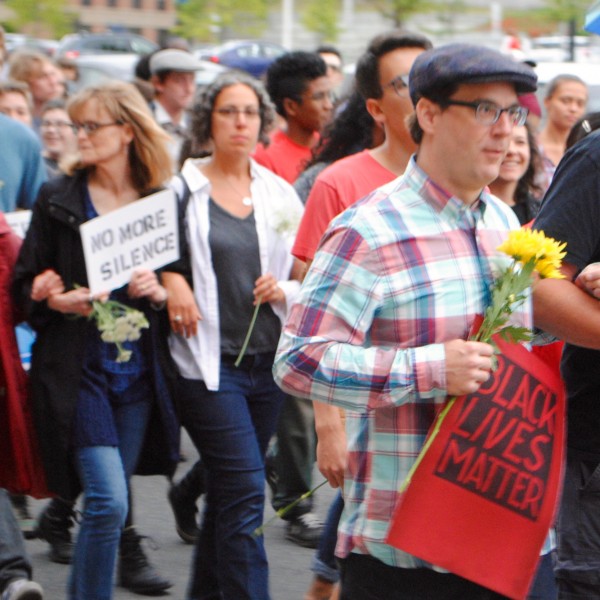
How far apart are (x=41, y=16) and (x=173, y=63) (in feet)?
144

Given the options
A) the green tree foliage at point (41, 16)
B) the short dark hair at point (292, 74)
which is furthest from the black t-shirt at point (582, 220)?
the green tree foliage at point (41, 16)

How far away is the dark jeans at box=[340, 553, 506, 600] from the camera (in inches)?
115

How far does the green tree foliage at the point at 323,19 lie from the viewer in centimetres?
4572

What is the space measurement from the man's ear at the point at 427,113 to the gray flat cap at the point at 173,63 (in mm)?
6744

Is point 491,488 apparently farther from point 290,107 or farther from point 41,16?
point 41,16

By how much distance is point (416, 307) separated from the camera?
2.89 metres

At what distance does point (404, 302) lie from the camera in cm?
289

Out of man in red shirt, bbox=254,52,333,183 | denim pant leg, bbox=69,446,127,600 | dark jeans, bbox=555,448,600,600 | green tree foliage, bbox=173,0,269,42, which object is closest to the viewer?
dark jeans, bbox=555,448,600,600

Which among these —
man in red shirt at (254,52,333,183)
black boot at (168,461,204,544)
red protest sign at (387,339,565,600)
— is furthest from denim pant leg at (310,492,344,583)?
man in red shirt at (254,52,333,183)

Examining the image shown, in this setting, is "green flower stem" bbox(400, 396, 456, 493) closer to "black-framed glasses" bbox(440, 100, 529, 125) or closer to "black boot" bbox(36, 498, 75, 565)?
"black-framed glasses" bbox(440, 100, 529, 125)

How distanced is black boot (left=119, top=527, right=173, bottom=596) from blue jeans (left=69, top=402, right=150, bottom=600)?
824 mm

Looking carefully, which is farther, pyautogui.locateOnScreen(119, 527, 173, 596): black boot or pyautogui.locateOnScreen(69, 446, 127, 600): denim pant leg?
pyautogui.locateOnScreen(119, 527, 173, 596): black boot

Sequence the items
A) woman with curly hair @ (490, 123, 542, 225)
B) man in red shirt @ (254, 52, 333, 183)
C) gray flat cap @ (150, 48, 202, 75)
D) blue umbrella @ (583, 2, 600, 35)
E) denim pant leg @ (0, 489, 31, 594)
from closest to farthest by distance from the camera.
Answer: blue umbrella @ (583, 2, 600, 35)
denim pant leg @ (0, 489, 31, 594)
woman with curly hair @ (490, 123, 542, 225)
man in red shirt @ (254, 52, 333, 183)
gray flat cap @ (150, 48, 202, 75)

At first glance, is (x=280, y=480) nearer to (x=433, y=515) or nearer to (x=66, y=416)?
(x=66, y=416)
